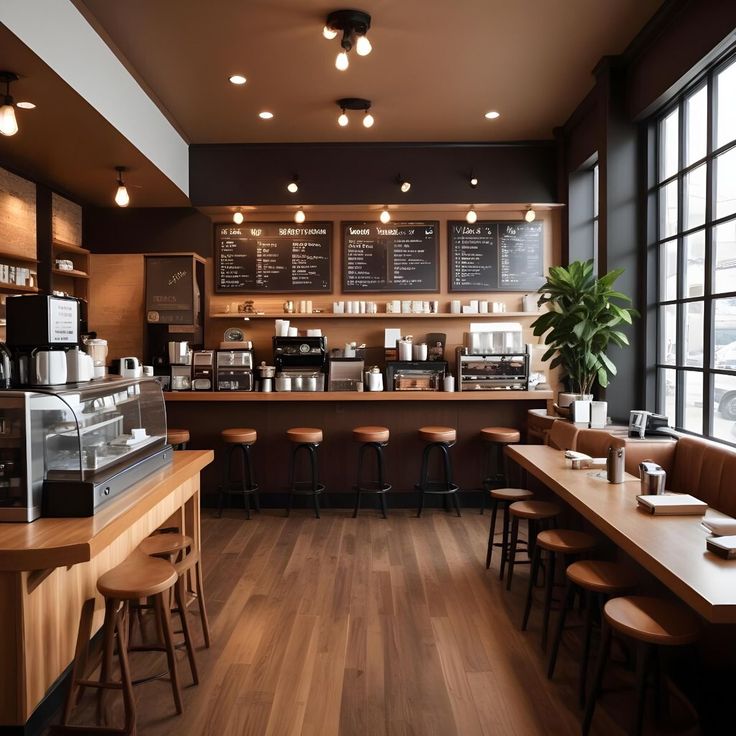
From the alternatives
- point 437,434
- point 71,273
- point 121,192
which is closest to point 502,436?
point 437,434

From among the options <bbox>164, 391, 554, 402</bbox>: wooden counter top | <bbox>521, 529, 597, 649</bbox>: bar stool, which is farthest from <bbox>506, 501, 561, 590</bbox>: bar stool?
<bbox>164, 391, 554, 402</bbox>: wooden counter top

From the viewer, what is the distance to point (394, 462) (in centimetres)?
552

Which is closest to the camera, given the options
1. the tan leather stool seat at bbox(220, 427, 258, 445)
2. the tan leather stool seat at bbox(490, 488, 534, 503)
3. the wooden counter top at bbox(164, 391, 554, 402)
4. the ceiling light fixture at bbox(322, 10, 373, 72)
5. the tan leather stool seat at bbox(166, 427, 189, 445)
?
the ceiling light fixture at bbox(322, 10, 373, 72)

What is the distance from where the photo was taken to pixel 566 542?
2.87 metres

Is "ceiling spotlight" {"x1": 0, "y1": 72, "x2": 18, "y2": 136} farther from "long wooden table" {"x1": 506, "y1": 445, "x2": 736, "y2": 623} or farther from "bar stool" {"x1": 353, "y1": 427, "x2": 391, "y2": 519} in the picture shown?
"long wooden table" {"x1": 506, "y1": 445, "x2": 736, "y2": 623}

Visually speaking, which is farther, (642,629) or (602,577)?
(602,577)

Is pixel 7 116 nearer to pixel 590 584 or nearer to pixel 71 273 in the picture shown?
pixel 71 273

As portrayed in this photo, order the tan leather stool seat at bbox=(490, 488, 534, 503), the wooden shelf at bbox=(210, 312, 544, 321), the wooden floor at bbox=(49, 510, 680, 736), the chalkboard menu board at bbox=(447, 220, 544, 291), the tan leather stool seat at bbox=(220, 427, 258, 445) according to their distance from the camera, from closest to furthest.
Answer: the wooden floor at bbox=(49, 510, 680, 736) → the tan leather stool seat at bbox=(490, 488, 534, 503) → the tan leather stool seat at bbox=(220, 427, 258, 445) → the wooden shelf at bbox=(210, 312, 544, 321) → the chalkboard menu board at bbox=(447, 220, 544, 291)

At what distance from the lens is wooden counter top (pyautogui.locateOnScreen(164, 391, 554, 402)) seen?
529cm

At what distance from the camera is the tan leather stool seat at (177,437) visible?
503 centimetres

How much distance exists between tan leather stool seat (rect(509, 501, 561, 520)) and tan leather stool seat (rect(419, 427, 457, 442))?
157 cm

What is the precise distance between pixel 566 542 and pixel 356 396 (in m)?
2.74

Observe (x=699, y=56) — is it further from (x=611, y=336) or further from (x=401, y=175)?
(x=401, y=175)

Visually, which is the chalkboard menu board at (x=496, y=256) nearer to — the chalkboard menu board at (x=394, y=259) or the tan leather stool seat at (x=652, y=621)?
the chalkboard menu board at (x=394, y=259)
